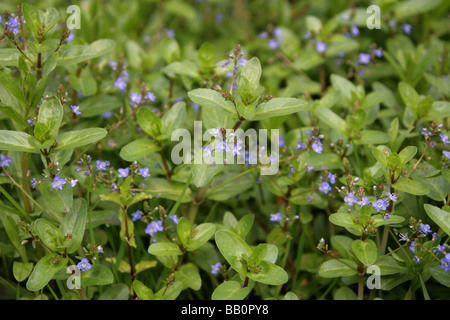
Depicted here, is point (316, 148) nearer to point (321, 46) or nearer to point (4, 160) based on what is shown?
point (321, 46)

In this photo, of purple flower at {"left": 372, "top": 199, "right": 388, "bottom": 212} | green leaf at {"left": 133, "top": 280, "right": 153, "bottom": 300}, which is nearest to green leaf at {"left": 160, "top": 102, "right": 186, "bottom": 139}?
green leaf at {"left": 133, "top": 280, "right": 153, "bottom": 300}

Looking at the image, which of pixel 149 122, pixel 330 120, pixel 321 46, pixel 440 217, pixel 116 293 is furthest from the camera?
pixel 321 46

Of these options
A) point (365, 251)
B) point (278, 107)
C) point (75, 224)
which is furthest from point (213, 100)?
point (365, 251)

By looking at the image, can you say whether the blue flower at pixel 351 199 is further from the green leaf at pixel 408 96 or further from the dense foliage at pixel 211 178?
the green leaf at pixel 408 96

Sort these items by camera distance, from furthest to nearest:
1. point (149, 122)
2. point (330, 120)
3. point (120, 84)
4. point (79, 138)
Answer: point (120, 84)
point (330, 120)
point (149, 122)
point (79, 138)

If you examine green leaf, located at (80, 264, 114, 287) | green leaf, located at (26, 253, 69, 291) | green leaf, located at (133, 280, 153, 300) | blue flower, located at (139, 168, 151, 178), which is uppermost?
blue flower, located at (139, 168, 151, 178)

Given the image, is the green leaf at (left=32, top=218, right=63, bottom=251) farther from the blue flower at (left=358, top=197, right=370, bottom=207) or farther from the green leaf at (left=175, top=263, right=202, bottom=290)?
the blue flower at (left=358, top=197, right=370, bottom=207)
